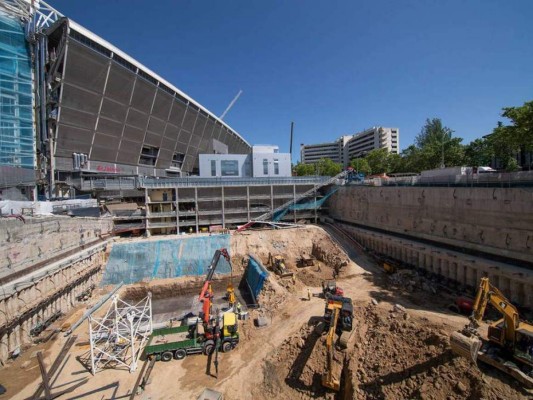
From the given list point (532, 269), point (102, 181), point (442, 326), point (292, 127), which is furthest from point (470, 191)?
point (292, 127)

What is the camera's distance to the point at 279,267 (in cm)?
3206

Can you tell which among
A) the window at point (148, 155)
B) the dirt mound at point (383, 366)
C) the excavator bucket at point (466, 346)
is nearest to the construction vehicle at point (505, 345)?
the excavator bucket at point (466, 346)

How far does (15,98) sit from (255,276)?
1636 inches

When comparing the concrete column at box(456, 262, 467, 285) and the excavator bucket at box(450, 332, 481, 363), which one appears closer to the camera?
the excavator bucket at box(450, 332, 481, 363)

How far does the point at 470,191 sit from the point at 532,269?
846 centimetres

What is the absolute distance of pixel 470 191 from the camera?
84.9ft

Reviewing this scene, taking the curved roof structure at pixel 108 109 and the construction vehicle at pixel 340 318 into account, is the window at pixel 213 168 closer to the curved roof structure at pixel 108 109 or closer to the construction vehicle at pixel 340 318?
the curved roof structure at pixel 108 109

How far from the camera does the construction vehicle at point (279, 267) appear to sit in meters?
→ 29.9

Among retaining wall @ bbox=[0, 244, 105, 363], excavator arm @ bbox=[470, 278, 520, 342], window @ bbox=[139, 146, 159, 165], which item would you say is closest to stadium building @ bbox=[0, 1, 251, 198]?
window @ bbox=[139, 146, 159, 165]

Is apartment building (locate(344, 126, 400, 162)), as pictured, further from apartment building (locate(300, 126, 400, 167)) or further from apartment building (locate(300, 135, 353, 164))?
apartment building (locate(300, 135, 353, 164))

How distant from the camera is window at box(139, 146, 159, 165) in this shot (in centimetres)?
5541

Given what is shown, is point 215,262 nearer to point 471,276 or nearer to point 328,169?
point 471,276

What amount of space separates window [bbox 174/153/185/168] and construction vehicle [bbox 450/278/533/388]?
63.4 meters

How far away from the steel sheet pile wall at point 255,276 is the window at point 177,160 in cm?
4009
